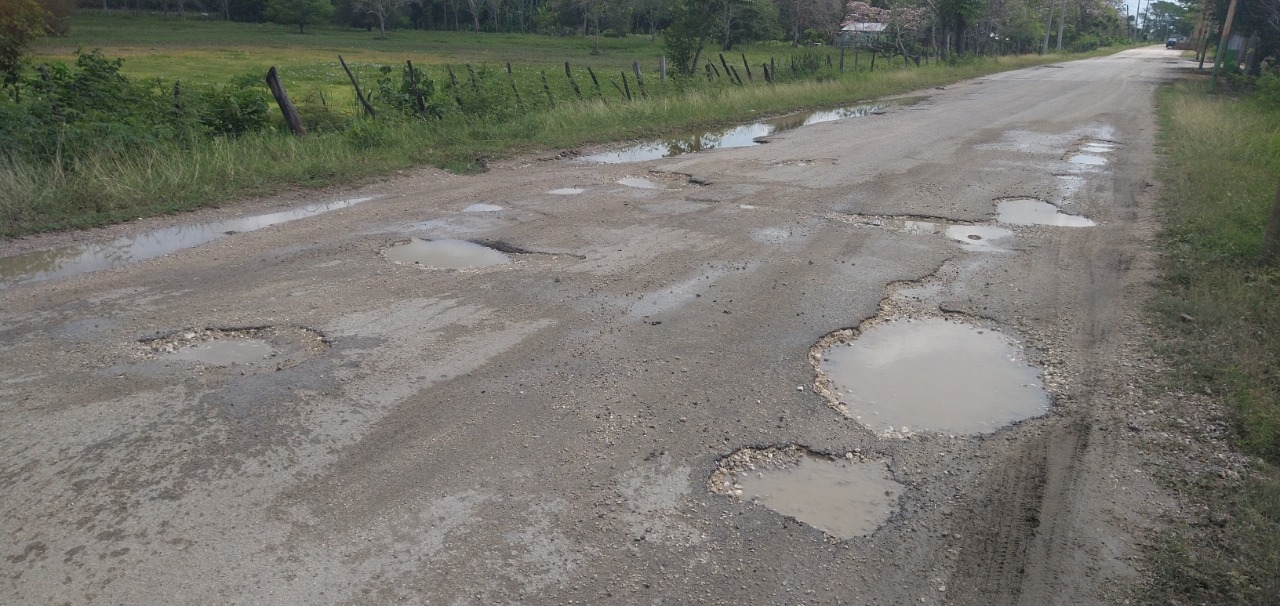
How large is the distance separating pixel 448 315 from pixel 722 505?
111 inches

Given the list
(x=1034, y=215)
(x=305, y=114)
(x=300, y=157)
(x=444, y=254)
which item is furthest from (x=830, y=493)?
(x=305, y=114)

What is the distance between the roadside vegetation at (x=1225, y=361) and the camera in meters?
3.00

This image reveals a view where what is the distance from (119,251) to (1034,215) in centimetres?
910

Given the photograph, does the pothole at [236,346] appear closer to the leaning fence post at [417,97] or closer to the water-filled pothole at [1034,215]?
the water-filled pothole at [1034,215]

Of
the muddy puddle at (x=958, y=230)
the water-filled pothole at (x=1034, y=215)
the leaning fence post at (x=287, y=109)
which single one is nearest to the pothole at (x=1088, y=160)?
the water-filled pothole at (x=1034, y=215)

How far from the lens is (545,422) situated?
4.11 m

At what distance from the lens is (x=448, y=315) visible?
554 cm

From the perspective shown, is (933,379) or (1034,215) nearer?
(933,379)

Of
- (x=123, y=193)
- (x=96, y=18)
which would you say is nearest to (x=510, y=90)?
(x=123, y=193)

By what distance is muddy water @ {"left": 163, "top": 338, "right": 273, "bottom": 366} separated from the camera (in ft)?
15.6

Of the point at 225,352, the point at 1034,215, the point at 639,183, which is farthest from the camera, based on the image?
the point at 639,183

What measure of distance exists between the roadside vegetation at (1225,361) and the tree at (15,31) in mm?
13078

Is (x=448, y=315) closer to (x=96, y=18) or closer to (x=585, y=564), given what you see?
(x=585, y=564)

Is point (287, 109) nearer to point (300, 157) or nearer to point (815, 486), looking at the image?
point (300, 157)
